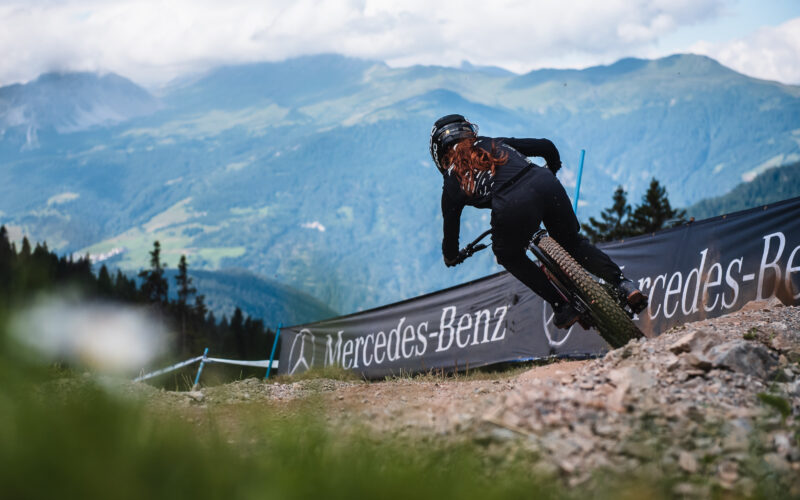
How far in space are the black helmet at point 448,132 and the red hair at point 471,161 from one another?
9 centimetres

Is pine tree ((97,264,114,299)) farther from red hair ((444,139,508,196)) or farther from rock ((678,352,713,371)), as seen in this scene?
rock ((678,352,713,371))

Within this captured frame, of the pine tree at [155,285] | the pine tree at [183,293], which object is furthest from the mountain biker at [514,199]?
the pine tree at [155,285]

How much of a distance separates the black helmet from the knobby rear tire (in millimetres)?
1112

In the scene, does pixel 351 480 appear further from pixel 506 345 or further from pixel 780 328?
pixel 506 345

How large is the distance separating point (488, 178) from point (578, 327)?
4.28m

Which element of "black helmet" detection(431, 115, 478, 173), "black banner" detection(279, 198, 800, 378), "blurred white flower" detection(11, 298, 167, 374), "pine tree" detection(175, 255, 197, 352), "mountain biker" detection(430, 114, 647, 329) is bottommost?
"pine tree" detection(175, 255, 197, 352)

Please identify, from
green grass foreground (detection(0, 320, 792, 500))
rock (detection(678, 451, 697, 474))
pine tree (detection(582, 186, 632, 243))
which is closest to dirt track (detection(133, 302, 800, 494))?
rock (detection(678, 451, 697, 474))

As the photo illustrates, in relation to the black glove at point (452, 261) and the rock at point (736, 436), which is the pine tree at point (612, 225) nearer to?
the black glove at point (452, 261)

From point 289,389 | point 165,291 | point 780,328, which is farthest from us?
point 165,291

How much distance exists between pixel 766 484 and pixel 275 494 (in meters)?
1.64

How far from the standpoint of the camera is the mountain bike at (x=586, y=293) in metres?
5.08

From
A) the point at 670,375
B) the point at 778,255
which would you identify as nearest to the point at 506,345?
the point at 778,255

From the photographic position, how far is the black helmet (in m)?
5.45

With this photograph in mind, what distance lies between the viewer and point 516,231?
17.1ft
